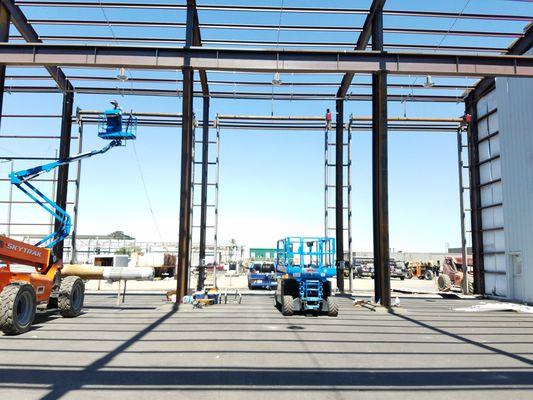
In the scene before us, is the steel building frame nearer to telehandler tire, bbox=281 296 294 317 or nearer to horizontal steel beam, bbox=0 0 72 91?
horizontal steel beam, bbox=0 0 72 91

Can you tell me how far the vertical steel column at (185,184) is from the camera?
17594 mm

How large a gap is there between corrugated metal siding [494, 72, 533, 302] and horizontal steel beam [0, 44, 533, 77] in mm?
3995

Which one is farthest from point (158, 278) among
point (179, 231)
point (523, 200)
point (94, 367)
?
point (94, 367)

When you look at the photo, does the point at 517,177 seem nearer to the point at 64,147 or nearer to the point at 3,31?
the point at 64,147

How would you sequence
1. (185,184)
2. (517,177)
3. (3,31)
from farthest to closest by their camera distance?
(517,177) < (3,31) < (185,184)

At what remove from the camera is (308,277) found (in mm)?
15648

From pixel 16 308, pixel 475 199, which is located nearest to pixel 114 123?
pixel 16 308

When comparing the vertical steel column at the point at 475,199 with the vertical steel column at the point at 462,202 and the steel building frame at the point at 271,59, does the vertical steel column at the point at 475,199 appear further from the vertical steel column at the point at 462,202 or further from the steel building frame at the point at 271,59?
the steel building frame at the point at 271,59

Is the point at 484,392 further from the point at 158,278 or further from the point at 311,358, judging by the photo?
the point at 158,278

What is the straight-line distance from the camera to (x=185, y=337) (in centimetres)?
1106

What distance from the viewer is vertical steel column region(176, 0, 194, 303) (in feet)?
57.7

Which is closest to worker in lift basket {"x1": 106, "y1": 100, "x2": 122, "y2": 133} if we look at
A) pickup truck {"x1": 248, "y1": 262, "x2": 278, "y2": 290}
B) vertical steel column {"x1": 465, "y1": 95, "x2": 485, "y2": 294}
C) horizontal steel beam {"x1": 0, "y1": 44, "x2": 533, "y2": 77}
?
horizontal steel beam {"x1": 0, "y1": 44, "x2": 533, "y2": 77}

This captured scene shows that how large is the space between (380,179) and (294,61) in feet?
20.2

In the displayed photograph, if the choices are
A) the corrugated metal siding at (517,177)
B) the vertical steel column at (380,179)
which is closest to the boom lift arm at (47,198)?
the vertical steel column at (380,179)
